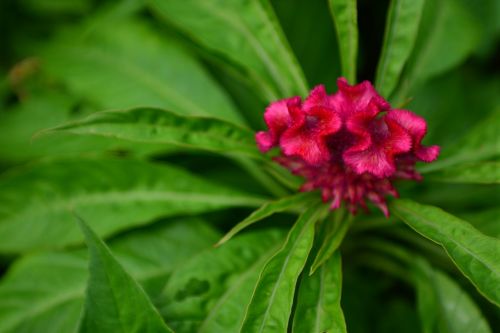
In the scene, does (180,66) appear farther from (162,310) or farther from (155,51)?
(162,310)

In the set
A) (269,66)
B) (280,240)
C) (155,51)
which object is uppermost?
(155,51)

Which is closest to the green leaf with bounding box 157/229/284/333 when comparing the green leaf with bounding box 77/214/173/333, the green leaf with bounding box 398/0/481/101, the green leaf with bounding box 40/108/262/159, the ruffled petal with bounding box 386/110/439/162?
the green leaf with bounding box 77/214/173/333

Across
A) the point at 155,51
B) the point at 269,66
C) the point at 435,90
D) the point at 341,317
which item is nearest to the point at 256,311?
Result: the point at 341,317

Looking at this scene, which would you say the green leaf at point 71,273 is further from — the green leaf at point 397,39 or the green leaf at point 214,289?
the green leaf at point 397,39

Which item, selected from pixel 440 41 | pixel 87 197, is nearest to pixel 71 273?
pixel 87 197

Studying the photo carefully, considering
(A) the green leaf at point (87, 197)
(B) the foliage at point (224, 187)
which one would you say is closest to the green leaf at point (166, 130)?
(B) the foliage at point (224, 187)

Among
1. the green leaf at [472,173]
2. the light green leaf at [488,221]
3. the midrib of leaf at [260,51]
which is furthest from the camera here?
the midrib of leaf at [260,51]

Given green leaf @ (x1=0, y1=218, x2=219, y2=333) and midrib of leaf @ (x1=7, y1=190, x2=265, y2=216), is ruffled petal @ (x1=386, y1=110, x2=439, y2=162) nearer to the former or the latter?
midrib of leaf @ (x1=7, y1=190, x2=265, y2=216)
